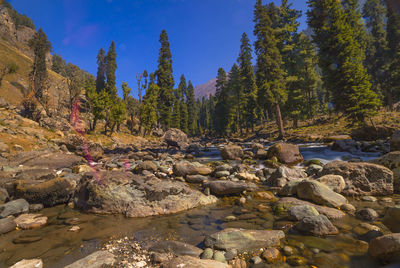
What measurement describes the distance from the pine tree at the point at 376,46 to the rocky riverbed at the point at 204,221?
136ft

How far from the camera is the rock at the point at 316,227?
3.54 metres

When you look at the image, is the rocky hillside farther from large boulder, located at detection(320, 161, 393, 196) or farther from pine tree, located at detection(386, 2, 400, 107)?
pine tree, located at detection(386, 2, 400, 107)

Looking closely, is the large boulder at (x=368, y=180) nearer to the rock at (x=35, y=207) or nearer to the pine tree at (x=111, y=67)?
the rock at (x=35, y=207)

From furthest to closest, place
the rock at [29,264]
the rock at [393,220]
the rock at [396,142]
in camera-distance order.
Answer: the rock at [396,142] < the rock at [393,220] < the rock at [29,264]

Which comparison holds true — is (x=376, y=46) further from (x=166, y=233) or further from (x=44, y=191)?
(x=44, y=191)

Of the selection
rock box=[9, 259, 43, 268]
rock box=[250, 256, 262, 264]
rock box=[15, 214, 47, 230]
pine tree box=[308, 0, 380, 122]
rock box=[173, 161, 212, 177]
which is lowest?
rock box=[250, 256, 262, 264]

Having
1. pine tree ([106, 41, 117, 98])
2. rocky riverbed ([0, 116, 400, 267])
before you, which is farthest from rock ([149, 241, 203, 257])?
pine tree ([106, 41, 117, 98])

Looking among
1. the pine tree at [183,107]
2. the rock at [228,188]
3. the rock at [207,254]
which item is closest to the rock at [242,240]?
the rock at [207,254]

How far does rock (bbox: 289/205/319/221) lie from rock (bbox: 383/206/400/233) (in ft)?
3.80

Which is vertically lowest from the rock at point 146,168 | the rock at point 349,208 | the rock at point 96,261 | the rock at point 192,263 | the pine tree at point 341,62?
the rock at point 349,208

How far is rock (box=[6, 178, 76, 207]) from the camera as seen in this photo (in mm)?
5434

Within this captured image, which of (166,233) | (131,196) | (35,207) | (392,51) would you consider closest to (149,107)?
(35,207)

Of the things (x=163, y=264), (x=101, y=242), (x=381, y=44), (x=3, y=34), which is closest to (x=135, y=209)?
(x=101, y=242)

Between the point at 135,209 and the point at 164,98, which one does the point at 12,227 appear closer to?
the point at 135,209
